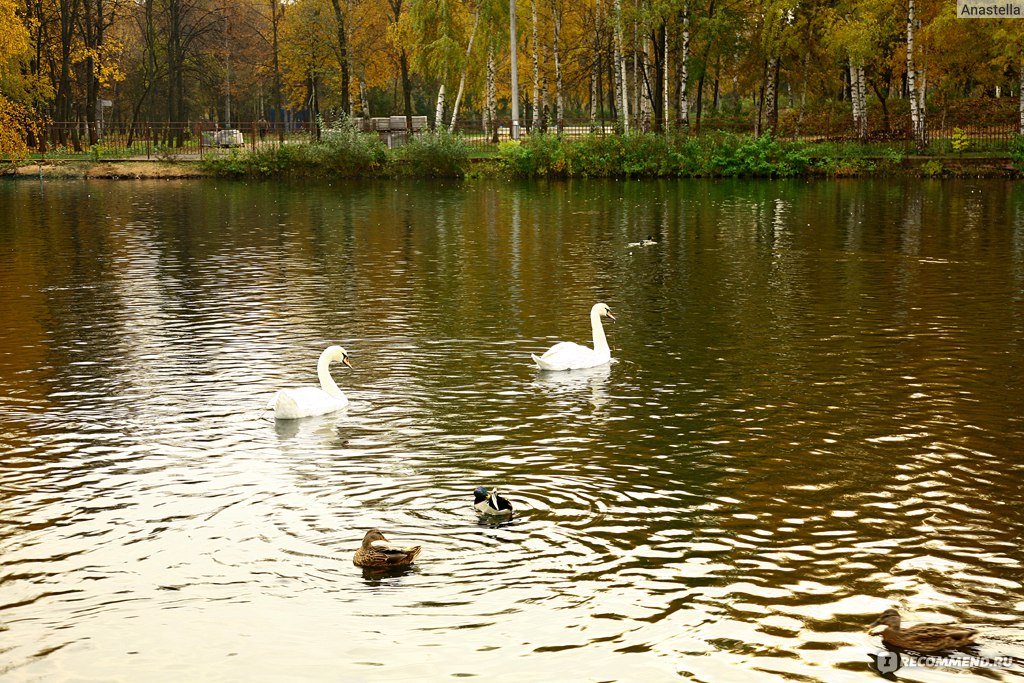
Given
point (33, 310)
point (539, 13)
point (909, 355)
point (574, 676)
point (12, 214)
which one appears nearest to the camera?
point (574, 676)

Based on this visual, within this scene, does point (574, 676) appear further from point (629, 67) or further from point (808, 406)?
point (629, 67)

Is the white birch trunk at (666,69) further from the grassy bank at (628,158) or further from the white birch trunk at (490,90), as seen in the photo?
the white birch trunk at (490,90)

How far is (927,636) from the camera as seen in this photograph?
315 inches

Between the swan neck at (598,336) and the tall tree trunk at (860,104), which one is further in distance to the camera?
the tall tree trunk at (860,104)

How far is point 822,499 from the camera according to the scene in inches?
440

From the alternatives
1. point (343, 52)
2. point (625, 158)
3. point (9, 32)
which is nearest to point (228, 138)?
point (343, 52)

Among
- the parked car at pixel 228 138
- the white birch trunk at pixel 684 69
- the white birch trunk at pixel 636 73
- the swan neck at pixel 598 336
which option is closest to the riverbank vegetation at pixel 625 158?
the white birch trunk at pixel 684 69

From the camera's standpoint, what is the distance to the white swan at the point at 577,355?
16672 millimetres

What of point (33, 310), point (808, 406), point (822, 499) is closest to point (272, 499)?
point (822, 499)

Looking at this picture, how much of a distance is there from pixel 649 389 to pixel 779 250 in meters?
14.7

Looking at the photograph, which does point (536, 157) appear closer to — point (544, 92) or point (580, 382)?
point (544, 92)

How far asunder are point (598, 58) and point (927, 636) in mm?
57763

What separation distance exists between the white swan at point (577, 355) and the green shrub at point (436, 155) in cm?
4286

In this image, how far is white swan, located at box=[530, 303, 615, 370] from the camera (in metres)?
16.7
